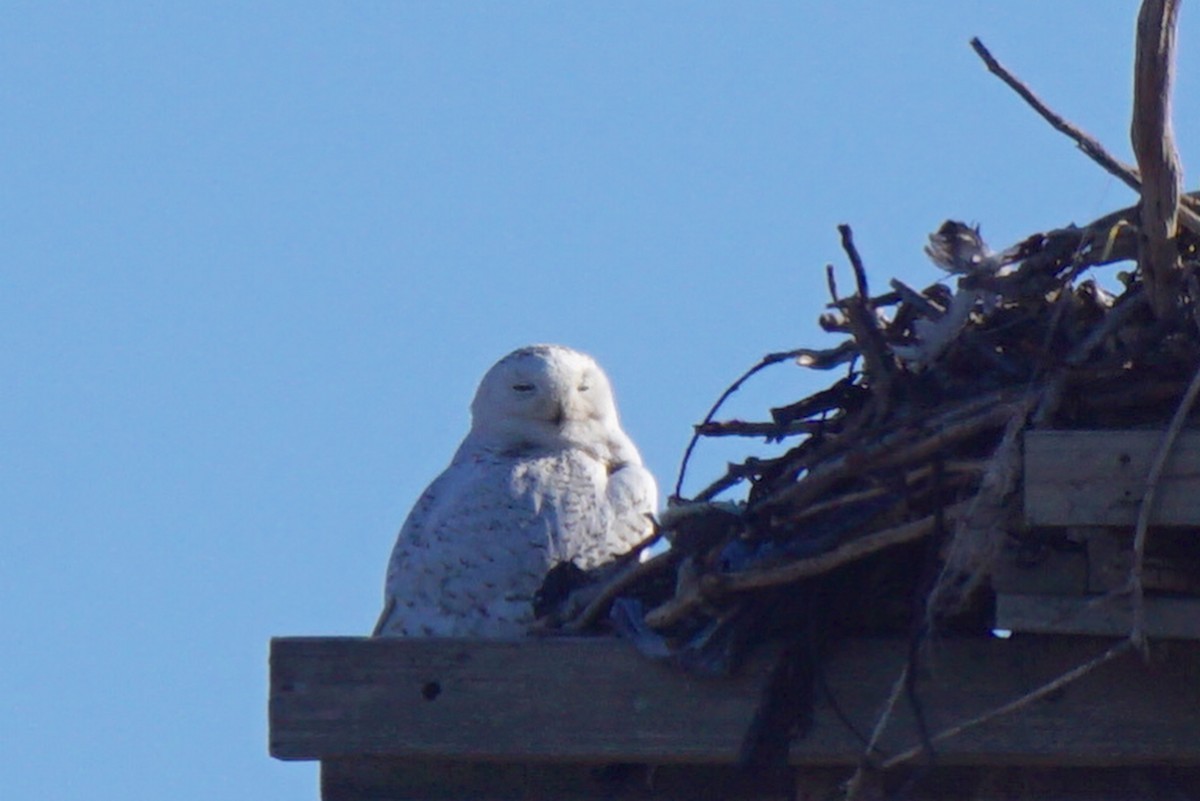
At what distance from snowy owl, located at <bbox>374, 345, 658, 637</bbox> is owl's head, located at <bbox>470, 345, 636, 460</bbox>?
0.12ft

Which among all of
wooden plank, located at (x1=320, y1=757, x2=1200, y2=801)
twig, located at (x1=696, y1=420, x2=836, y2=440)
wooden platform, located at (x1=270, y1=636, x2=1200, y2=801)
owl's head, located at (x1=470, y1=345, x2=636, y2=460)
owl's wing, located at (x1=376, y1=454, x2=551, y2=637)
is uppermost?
owl's head, located at (x1=470, y1=345, x2=636, y2=460)

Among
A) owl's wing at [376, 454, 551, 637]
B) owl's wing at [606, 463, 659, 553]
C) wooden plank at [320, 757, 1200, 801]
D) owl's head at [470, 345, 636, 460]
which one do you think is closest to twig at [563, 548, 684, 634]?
wooden plank at [320, 757, 1200, 801]

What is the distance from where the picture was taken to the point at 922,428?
107 inches

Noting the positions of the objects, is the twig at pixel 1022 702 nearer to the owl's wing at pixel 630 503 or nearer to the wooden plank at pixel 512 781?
the wooden plank at pixel 512 781

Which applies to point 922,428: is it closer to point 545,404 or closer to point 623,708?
point 623,708

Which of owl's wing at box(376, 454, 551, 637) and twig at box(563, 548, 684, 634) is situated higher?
owl's wing at box(376, 454, 551, 637)

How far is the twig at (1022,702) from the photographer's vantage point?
94.9 inches

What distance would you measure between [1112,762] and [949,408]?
0.49 metres

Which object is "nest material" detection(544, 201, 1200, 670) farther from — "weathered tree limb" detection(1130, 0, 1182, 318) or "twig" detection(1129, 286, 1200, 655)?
"twig" detection(1129, 286, 1200, 655)

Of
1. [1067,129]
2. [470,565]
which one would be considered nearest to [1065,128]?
[1067,129]

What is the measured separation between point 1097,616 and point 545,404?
10.7 ft

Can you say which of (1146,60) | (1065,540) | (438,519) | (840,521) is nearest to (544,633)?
(840,521)

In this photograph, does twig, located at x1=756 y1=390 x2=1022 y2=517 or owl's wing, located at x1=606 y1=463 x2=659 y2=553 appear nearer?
twig, located at x1=756 y1=390 x2=1022 y2=517

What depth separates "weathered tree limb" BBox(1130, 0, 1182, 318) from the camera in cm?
246
